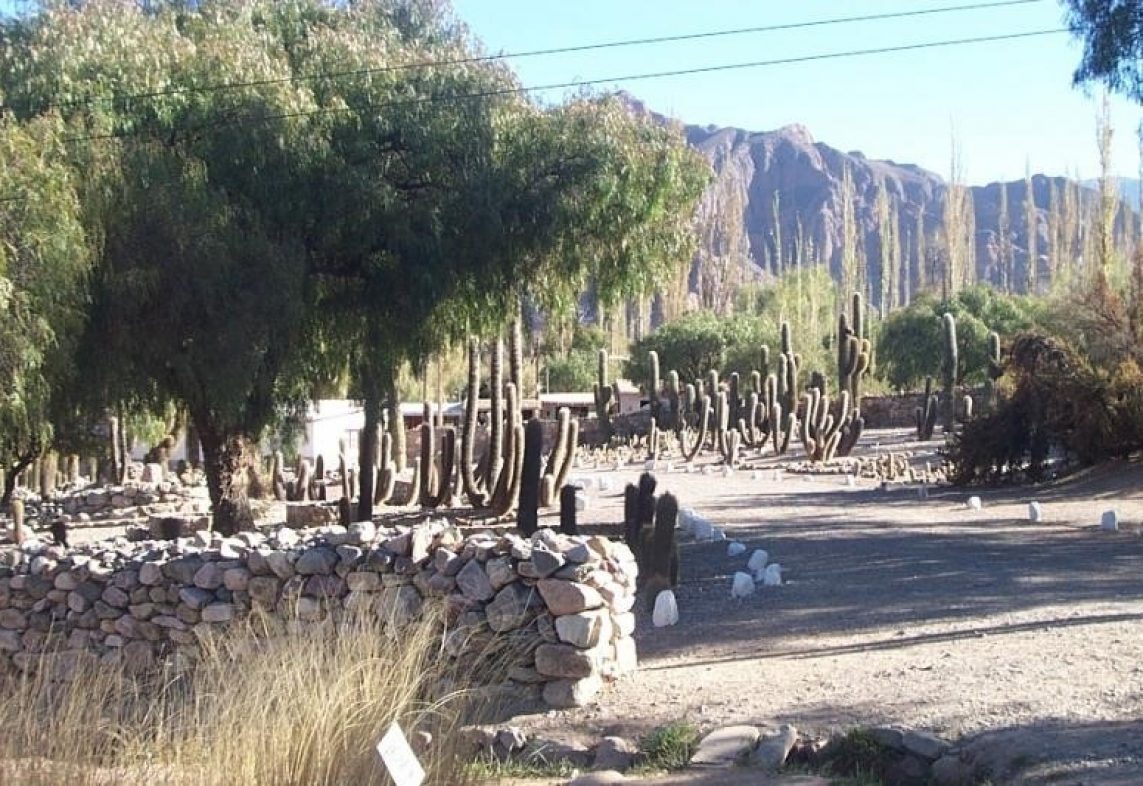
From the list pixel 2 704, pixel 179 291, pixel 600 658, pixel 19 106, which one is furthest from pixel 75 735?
pixel 19 106

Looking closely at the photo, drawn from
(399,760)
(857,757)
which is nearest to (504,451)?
(857,757)

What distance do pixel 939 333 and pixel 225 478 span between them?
142ft

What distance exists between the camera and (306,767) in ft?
21.6

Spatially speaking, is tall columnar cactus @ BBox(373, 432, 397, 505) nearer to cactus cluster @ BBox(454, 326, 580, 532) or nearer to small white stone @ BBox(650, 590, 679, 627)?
cactus cluster @ BBox(454, 326, 580, 532)

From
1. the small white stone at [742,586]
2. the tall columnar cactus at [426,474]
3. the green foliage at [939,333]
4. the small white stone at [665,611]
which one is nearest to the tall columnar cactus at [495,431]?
the tall columnar cactus at [426,474]

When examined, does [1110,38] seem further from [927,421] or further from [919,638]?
[927,421]

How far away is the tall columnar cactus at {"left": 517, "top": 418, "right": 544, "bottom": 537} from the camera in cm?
1786

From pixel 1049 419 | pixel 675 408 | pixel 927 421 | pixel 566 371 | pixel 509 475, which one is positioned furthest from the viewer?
pixel 566 371

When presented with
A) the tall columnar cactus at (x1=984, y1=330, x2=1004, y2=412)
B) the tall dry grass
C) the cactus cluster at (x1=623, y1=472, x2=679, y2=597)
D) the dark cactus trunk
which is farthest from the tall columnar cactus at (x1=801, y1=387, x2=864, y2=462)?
the tall dry grass

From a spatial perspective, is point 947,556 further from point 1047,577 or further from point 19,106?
point 19,106

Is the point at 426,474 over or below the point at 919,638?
over

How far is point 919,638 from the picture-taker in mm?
11406

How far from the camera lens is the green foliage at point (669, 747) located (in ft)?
29.3

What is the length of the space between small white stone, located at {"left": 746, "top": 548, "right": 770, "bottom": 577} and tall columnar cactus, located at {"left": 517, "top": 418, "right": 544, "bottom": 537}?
2.80 meters
